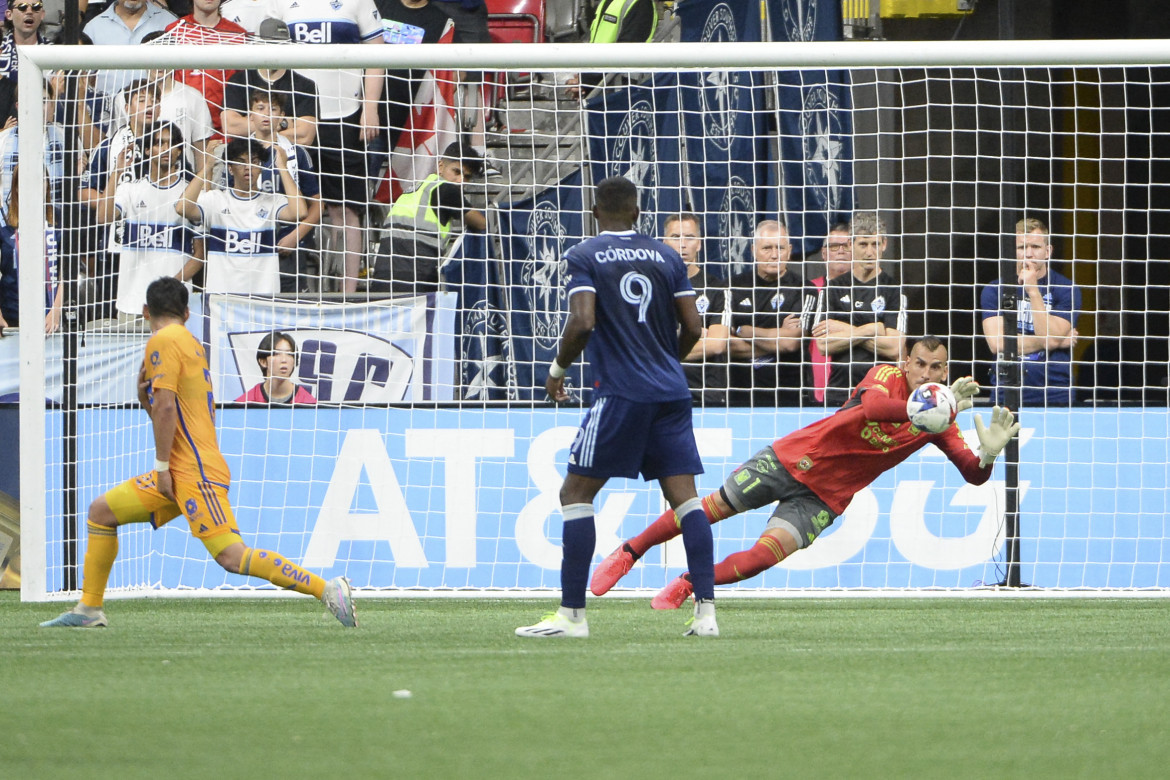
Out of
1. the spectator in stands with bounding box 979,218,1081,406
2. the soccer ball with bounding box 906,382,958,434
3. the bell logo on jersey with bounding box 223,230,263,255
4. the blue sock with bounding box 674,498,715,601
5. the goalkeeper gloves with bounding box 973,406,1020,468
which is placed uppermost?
the bell logo on jersey with bounding box 223,230,263,255

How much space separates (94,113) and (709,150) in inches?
161

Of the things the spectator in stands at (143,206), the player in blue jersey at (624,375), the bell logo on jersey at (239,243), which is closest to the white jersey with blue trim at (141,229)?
the spectator in stands at (143,206)

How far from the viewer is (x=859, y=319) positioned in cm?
1062

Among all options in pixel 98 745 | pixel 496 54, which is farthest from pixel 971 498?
pixel 98 745

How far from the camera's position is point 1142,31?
14.5 meters

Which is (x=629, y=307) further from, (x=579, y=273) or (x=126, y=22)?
(x=126, y=22)

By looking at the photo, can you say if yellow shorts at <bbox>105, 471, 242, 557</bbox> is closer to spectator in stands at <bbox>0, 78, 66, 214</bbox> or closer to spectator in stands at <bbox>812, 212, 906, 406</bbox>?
spectator in stands at <bbox>0, 78, 66, 214</bbox>

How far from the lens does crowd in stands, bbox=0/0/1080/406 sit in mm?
10516

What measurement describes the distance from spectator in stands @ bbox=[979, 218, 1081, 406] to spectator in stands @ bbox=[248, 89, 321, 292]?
14.7 ft

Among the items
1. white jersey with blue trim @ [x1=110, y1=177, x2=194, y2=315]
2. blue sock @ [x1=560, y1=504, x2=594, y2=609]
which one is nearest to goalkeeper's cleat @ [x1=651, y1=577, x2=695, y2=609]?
blue sock @ [x1=560, y1=504, x2=594, y2=609]

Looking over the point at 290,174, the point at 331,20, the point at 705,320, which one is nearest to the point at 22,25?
the point at 331,20

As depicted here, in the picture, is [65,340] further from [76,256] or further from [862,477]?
[862,477]

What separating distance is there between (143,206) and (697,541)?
5174 mm

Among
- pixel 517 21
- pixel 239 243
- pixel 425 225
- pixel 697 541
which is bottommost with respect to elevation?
pixel 697 541
